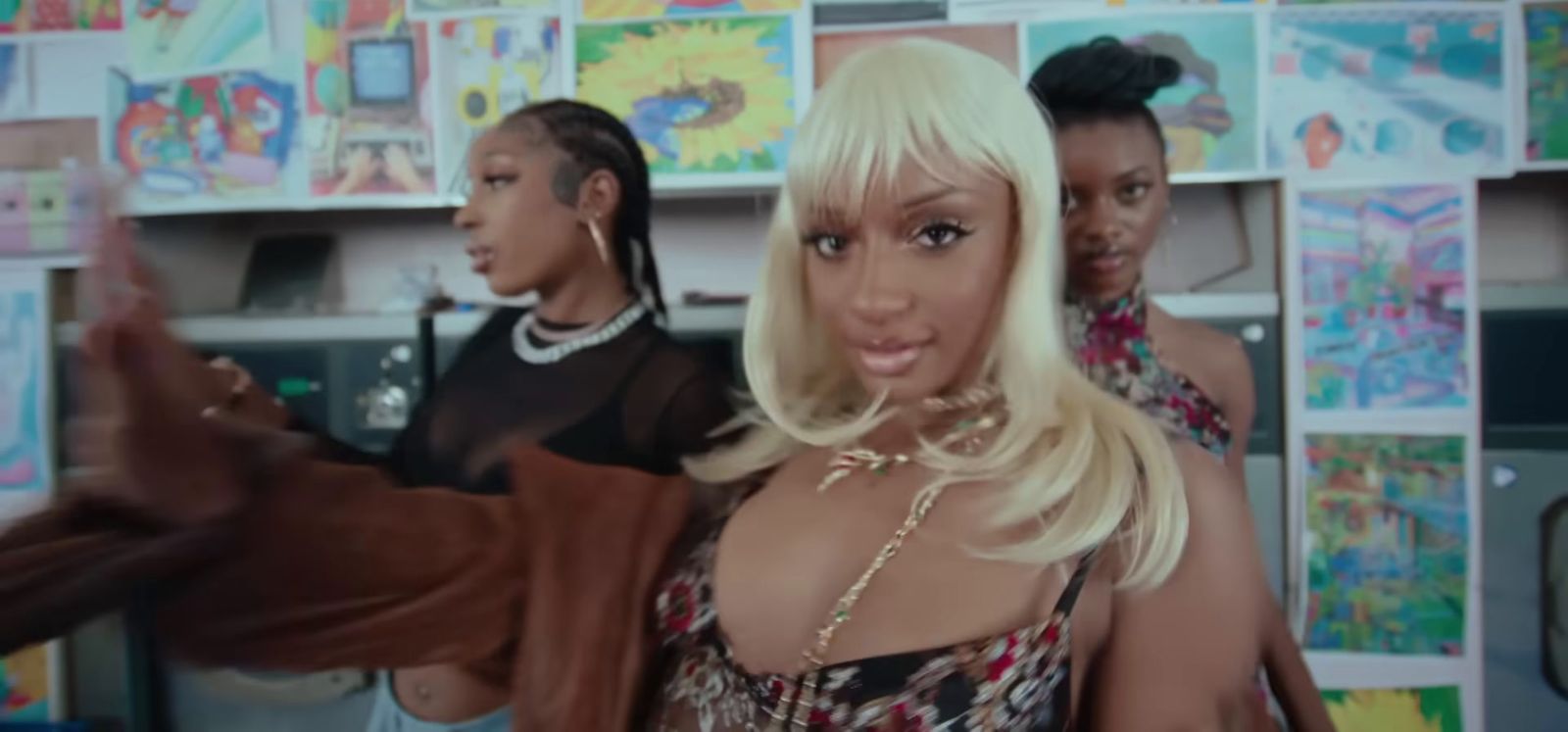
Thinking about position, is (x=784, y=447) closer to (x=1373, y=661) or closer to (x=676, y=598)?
(x=676, y=598)

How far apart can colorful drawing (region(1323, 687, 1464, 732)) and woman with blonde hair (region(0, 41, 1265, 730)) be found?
824 mm

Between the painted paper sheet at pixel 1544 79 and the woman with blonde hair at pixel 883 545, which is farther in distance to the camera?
the painted paper sheet at pixel 1544 79

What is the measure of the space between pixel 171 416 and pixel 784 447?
0.41m

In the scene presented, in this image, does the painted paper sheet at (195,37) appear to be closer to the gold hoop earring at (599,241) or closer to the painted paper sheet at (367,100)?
the painted paper sheet at (367,100)

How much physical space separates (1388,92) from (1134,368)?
0.64 metres

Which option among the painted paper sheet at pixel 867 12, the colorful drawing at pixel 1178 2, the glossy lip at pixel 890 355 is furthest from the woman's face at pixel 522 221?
the colorful drawing at pixel 1178 2

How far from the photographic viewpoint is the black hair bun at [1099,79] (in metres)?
0.90

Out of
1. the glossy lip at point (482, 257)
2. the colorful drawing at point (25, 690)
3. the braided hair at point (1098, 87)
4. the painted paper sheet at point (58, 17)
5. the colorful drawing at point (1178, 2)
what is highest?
the painted paper sheet at point (58, 17)

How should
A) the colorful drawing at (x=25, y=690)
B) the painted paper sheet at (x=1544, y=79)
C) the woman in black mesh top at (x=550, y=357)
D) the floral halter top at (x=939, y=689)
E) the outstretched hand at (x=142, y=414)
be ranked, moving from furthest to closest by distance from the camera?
the colorful drawing at (x=25, y=690), the painted paper sheet at (x=1544, y=79), the woman in black mesh top at (x=550, y=357), the floral halter top at (x=939, y=689), the outstretched hand at (x=142, y=414)

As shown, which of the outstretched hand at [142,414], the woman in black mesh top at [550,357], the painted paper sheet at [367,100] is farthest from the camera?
the painted paper sheet at [367,100]

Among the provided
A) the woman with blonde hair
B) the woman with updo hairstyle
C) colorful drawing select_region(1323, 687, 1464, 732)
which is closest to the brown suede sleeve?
the woman with blonde hair

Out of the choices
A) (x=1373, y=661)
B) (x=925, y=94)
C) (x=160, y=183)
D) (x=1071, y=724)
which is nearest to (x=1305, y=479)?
(x=1373, y=661)

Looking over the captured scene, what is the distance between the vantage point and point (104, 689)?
4.75 feet

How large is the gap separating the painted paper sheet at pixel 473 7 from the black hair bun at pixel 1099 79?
685 mm
